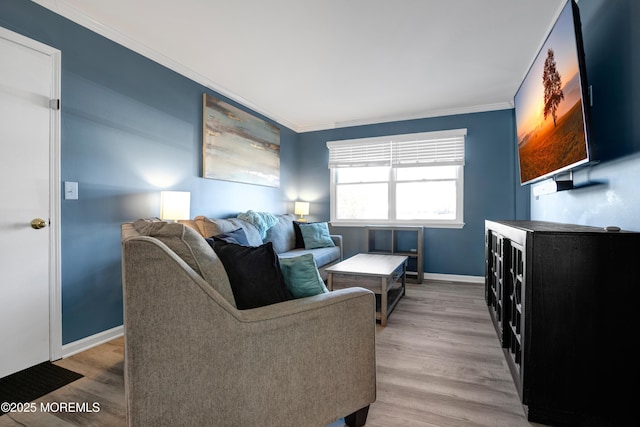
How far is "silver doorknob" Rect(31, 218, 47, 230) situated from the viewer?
1.95 meters

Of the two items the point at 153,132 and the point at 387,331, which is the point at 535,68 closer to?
the point at 387,331

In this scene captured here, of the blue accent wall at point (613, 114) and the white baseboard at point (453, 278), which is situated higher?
the blue accent wall at point (613, 114)

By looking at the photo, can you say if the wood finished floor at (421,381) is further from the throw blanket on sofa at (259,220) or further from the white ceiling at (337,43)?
the white ceiling at (337,43)

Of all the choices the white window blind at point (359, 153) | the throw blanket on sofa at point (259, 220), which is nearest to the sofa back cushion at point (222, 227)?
the throw blanket on sofa at point (259, 220)

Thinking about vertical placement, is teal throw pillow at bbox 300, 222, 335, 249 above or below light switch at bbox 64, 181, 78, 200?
below

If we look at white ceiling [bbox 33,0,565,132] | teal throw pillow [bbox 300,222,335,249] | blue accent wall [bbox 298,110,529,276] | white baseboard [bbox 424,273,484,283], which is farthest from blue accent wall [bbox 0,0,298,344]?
white baseboard [bbox 424,273,484,283]

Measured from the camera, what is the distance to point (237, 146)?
379 cm

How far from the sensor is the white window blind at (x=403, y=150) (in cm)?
433

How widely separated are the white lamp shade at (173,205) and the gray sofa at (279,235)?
0.19m

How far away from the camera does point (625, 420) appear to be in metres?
1.31

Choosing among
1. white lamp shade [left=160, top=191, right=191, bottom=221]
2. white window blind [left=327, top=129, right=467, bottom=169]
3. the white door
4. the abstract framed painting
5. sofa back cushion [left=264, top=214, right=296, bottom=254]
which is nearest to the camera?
the white door

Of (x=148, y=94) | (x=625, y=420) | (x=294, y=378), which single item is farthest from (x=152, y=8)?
(x=625, y=420)

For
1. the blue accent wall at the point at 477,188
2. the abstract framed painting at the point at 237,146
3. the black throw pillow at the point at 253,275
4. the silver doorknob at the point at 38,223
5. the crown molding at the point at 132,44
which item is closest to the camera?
the black throw pillow at the point at 253,275

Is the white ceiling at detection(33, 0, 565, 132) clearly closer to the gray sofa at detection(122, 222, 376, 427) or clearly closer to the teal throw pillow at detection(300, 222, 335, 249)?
the teal throw pillow at detection(300, 222, 335, 249)
